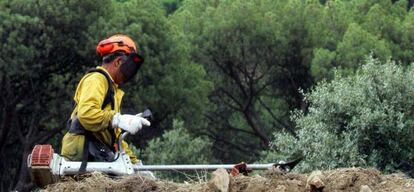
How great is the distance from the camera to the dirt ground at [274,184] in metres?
6.11

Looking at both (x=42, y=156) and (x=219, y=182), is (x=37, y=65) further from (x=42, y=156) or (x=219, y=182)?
(x=219, y=182)

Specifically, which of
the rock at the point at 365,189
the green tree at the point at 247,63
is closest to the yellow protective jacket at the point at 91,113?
the rock at the point at 365,189

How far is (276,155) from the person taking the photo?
70.3 feet

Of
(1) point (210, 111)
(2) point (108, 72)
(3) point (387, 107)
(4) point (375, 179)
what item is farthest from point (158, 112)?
(4) point (375, 179)

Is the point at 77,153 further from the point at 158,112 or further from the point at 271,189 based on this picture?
the point at 158,112

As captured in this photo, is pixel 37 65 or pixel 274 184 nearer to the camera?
pixel 274 184

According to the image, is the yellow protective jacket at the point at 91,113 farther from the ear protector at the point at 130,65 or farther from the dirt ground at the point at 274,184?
the dirt ground at the point at 274,184

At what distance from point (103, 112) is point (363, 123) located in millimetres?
7639

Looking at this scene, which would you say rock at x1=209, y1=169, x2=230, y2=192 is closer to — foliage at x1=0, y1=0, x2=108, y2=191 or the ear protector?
the ear protector

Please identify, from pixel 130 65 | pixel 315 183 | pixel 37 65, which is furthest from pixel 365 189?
pixel 37 65

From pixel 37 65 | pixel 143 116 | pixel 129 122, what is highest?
pixel 37 65

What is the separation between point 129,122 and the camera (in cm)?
759

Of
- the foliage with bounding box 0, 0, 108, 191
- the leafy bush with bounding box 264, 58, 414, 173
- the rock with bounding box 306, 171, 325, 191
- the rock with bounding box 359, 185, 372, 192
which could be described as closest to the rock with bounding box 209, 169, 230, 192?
the rock with bounding box 306, 171, 325, 191

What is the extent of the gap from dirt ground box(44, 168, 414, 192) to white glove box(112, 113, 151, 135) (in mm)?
990
